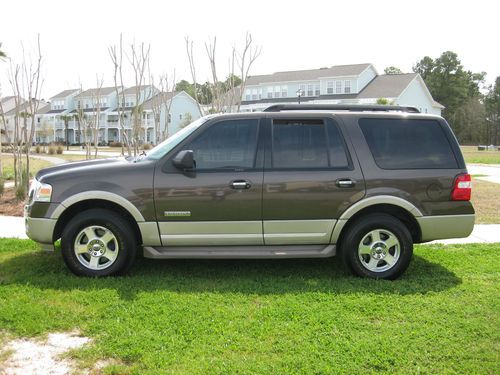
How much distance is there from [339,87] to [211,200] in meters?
44.5

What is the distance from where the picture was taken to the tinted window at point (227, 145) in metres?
5.29

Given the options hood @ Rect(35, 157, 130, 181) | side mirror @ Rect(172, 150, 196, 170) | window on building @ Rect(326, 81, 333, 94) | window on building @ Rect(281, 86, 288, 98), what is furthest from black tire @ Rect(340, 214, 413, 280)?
window on building @ Rect(281, 86, 288, 98)

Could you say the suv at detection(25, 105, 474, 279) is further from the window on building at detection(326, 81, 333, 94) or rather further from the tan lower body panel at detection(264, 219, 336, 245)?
the window on building at detection(326, 81, 333, 94)

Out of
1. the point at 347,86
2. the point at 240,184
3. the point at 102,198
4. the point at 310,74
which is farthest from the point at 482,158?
the point at 102,198

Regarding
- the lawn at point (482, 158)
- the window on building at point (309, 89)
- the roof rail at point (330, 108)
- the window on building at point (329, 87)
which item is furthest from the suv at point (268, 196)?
the window on building at point (309, 89)

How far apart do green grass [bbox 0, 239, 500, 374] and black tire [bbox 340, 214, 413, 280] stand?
0.17 m

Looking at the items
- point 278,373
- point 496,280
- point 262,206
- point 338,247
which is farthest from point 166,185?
point 496,280

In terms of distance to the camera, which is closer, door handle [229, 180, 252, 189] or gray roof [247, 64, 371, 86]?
door handle [229, 180, 252, 189]

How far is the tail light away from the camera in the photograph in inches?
211

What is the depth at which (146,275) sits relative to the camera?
216 inches

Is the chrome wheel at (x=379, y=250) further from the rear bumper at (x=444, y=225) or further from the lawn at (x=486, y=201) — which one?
the lawn at (x=486, y=201)

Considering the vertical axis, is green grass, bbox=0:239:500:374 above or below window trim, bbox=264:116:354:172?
below

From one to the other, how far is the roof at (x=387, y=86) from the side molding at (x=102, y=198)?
42.7 m

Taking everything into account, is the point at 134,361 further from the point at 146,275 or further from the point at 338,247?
the point at 338,247
